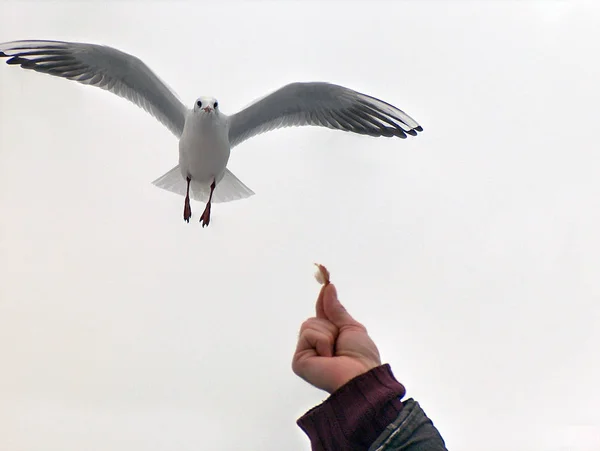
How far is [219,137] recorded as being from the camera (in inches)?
67.6

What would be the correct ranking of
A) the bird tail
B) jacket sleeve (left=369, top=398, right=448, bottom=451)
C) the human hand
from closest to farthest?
1. jacket sleeve (left=369, top=398, right=448, bottom=451)
2. the human hand
3. the bird tail

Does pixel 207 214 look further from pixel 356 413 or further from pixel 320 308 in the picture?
pixel 356 413

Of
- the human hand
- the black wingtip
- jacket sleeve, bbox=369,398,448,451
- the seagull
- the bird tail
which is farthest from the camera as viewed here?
the bird tail

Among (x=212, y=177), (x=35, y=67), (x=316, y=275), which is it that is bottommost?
(x=316, y=275)

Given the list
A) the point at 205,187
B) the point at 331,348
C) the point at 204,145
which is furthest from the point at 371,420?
the point at 205,187

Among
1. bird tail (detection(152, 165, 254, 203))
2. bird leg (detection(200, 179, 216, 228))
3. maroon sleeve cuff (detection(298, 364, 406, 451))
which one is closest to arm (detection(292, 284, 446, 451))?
maroon sleeve cuff (detection(298, 364, 406, 451))

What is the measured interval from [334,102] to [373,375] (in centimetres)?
127

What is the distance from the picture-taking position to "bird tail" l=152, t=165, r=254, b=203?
74.2 inches

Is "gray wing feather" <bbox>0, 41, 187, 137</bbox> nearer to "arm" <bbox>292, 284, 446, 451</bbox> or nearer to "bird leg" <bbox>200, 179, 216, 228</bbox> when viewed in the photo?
"bird leg" <bbox>200, 179, 216, 228</bbox>

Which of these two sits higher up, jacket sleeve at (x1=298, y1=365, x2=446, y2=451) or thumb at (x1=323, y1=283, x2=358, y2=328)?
thumb at (x1=323, y1=283, x2=358, y2=328)

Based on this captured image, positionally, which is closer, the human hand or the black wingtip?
the human hand

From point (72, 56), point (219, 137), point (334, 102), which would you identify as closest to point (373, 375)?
point (219, 137)

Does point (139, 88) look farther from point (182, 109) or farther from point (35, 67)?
point (35, 67)

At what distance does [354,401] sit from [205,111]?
1132 millimetres
